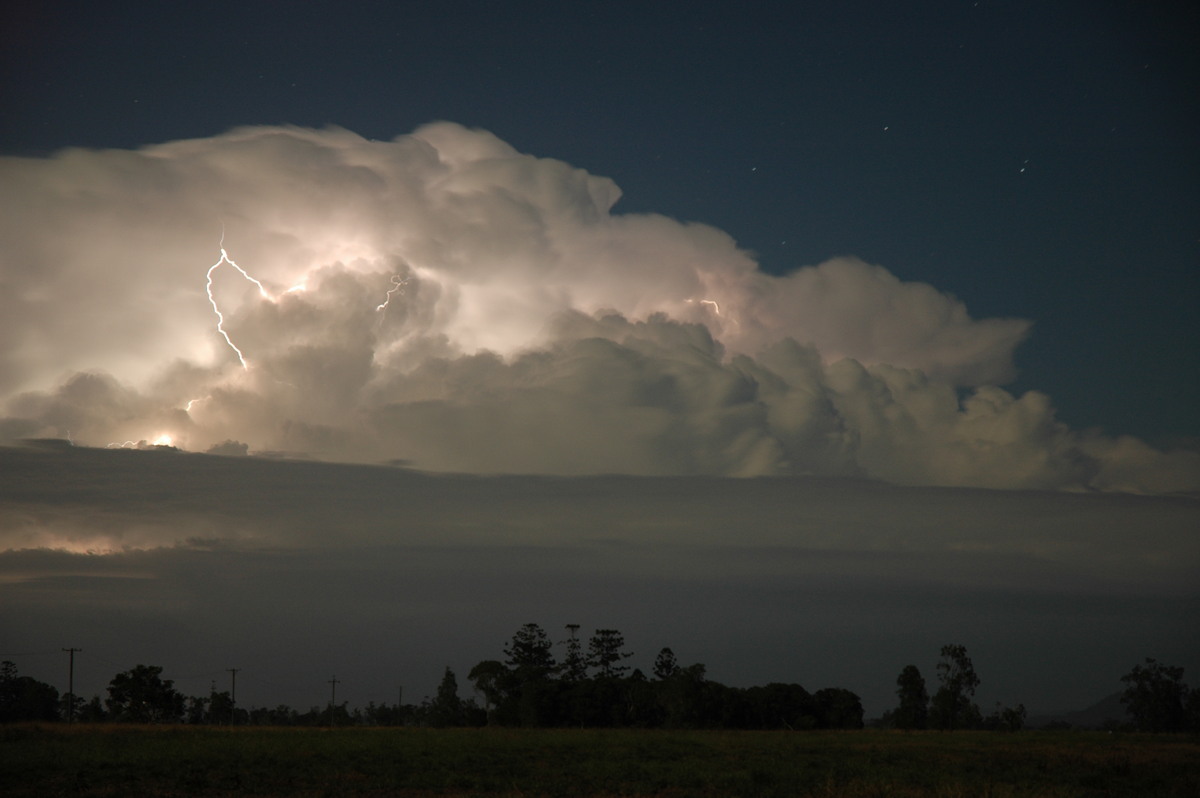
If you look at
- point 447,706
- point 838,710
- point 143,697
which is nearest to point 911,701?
point 838,710

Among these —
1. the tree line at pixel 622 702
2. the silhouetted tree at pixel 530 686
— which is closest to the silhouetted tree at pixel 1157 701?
the tree line at pixel 622 702

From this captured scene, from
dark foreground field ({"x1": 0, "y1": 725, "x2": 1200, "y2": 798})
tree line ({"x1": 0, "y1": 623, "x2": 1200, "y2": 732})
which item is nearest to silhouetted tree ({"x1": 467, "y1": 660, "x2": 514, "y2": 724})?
tree line ({"x1": 0, "y1": 623, "x2": 1200, "y2": 732})

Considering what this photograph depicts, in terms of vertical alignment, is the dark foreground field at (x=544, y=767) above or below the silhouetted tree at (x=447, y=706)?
above

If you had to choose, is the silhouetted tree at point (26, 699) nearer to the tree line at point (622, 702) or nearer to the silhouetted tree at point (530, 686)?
the tree line at point (622, 702)

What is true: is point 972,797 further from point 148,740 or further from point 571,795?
point 148,740

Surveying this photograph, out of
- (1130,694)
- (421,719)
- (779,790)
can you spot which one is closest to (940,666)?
(1130,694)

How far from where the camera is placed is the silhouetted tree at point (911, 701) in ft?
346

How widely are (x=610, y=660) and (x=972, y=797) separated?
85146 mm

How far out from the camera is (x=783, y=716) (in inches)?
3319

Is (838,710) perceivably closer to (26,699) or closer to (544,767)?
(544,767)

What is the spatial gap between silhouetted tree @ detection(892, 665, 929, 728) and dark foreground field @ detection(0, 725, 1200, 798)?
57.5 metres

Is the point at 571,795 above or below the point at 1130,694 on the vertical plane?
above

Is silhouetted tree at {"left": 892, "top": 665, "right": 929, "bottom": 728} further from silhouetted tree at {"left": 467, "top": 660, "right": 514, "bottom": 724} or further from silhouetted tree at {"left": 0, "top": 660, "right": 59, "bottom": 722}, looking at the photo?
silhouetted tree at {"left": 0, "top": 660, "right": 59, "bottom": 722}

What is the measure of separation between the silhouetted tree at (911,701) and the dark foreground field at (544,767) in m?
57.5
